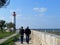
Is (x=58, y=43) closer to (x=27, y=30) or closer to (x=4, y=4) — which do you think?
→ (x=27, y=30)

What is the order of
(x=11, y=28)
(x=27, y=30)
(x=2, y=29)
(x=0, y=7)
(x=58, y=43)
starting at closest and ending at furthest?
1. (x=58, y=43)
2. (x=27, y=30)
3. (x=0, y=7)
4. (x=2, y=29)
5. (x=11, y=28)

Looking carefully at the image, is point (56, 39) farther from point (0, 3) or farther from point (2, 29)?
point (2, 29)

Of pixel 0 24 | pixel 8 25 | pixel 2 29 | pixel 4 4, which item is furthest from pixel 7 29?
pixel 4 4

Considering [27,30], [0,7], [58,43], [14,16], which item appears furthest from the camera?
[14,16]

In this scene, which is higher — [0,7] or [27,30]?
[0,7]

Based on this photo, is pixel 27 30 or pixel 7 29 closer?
pixel 27 30

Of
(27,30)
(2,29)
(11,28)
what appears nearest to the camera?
(27,30)

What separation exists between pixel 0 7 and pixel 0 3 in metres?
0.68

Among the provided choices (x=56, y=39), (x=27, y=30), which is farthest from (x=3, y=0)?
(x=56, y=39)

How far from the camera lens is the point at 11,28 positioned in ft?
327

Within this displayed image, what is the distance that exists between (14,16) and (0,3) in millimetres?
50050

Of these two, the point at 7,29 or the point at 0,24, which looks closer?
the point at 0,24

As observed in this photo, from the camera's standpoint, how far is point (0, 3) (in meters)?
32.5

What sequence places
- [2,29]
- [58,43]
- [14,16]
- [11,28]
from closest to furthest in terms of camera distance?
[58,43]
[14,16]
[2,29]
[11,28]
